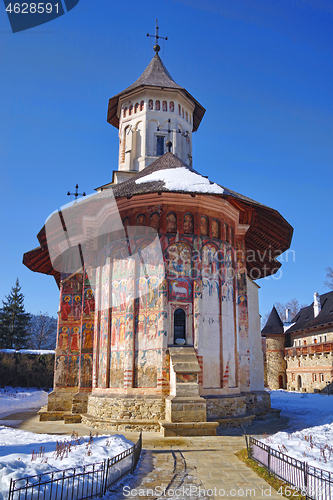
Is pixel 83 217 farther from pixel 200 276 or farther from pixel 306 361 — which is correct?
pixel 306 361

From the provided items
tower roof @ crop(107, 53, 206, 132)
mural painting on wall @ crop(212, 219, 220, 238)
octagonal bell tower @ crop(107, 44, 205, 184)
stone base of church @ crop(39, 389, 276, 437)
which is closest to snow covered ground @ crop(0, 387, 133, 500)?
stone base of church @ crop(39, 389, 276, 437)

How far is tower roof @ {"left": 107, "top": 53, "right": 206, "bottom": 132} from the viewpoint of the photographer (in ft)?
73.4

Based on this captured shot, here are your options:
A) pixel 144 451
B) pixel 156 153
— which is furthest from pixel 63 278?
pixel 144 451

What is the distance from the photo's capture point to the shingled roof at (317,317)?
35.8 m

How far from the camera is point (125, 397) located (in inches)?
493

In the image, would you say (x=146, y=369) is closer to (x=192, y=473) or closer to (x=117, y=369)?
(x=117, y=369)

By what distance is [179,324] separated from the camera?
42.4ft

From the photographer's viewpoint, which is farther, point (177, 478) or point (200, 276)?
point (200, 276)

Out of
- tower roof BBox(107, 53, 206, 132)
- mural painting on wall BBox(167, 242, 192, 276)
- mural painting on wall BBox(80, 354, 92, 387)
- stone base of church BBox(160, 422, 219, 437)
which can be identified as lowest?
stone base of church BBox(160, 422, 219, 437)

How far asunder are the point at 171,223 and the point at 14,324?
1531 inches

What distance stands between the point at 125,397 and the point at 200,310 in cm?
348

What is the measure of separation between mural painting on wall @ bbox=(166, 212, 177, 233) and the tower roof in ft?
37.0

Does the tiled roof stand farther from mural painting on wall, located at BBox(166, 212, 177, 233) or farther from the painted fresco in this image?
the painted fresco

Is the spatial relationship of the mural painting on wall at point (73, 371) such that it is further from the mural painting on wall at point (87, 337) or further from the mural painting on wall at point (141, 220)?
the mural painting on wall at point (141, 220)
